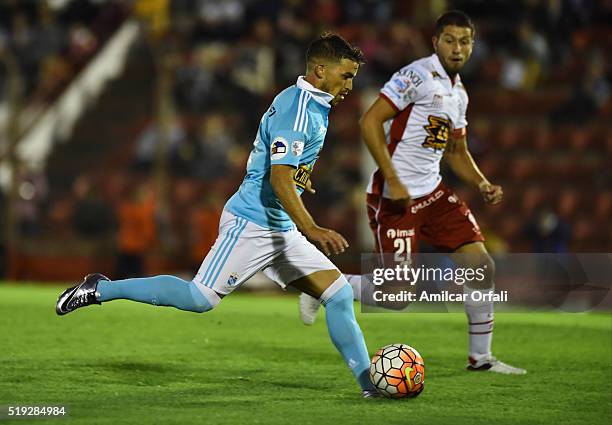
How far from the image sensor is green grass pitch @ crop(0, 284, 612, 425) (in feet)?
19.8

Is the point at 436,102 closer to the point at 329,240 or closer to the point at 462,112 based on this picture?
the point at 462,112

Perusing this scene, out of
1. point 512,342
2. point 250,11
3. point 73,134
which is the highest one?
point 250,11

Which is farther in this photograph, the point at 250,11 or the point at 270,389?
the point at 250,11

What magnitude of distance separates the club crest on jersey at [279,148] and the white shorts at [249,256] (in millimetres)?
521

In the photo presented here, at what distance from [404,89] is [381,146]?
1.67 ft

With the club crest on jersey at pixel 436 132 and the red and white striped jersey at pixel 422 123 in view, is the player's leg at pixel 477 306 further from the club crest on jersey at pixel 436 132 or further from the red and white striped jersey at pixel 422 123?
the club crest on jersey at pixel 436 132

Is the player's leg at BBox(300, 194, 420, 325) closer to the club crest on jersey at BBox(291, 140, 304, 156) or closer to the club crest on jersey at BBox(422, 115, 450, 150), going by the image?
the club crest on jersey at BBox(422, 115, 450, 150)

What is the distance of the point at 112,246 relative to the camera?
1814 centimetres

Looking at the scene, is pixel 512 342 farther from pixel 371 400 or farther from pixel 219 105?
pixel 219 105

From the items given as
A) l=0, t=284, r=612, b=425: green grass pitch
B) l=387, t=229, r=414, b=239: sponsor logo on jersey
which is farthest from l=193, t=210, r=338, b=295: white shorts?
l=387, t=229, r=414, b=239: sponsor logo on jersey

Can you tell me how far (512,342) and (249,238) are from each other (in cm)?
382

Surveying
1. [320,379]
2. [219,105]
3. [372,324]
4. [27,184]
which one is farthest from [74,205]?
[320,379]

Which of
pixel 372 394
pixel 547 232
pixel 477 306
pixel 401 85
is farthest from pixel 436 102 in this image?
pixel 547 232

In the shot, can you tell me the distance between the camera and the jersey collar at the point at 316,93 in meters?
6.43
